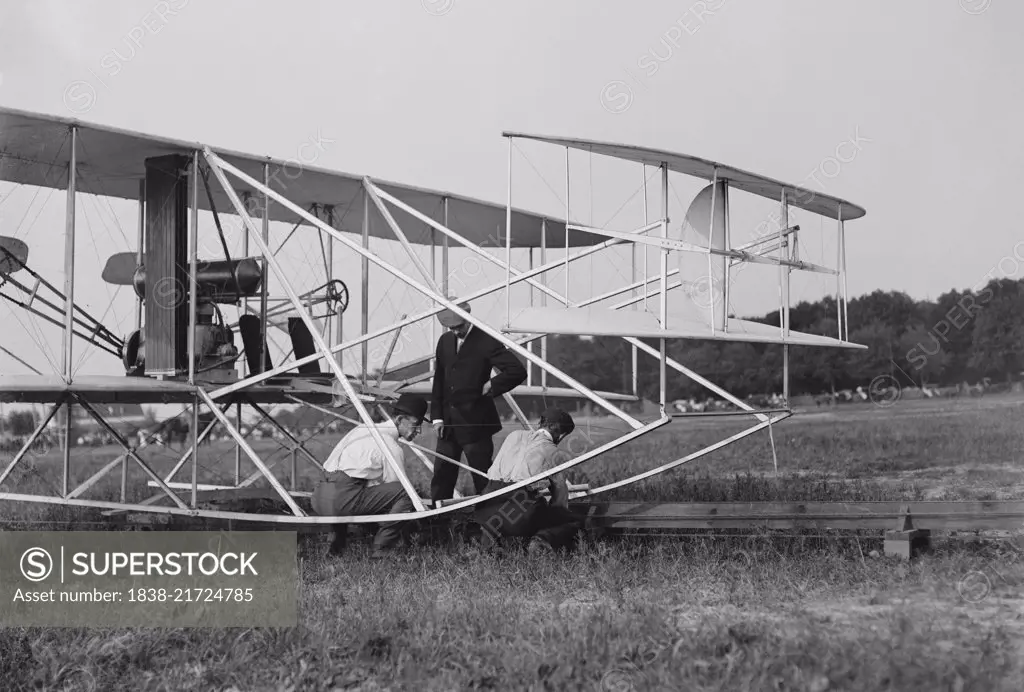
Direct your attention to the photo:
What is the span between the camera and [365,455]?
8406 mm

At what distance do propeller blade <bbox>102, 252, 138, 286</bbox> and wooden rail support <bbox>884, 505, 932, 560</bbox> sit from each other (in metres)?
8.01

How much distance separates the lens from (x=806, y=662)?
14.4 ft

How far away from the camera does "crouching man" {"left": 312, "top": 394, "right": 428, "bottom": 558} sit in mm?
8133

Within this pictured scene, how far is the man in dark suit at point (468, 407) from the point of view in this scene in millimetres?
8547

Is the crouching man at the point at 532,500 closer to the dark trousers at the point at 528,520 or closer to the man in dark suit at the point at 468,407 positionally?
the dark trousers at the point at 528,520

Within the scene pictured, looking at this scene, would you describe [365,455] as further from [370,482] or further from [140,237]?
[140,237]

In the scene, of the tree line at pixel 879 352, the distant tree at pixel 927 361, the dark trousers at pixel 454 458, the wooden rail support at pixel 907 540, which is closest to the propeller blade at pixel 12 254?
the dark trousers at pixel 454 458

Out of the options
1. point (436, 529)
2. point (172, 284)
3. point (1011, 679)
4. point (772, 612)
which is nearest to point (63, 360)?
point (172, 284)

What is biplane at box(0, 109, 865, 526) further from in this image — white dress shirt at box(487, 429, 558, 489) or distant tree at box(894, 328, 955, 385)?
distant tree at box(894, 328, 955, 385)

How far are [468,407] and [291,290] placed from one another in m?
1.88

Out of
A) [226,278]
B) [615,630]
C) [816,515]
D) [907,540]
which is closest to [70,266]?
[226,278]

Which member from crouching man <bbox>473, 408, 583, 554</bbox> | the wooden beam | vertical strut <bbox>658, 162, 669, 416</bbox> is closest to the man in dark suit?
crouching man <bbox>473, 408, 583, 554</bbox>

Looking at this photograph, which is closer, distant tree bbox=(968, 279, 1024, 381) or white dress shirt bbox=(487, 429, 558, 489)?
white dress shirt bbox=(487, 429, 558, 489)

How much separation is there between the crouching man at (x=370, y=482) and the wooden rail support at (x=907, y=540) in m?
3.76
